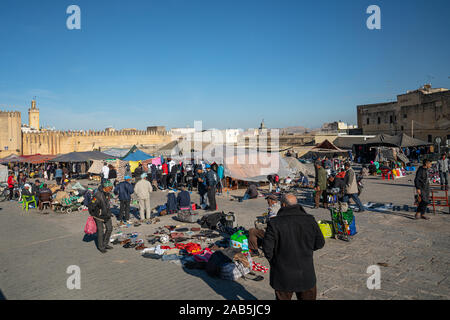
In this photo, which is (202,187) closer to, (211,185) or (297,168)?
(211,185)

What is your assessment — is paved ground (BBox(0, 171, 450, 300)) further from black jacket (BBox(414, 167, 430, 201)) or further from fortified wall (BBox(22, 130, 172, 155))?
fortified wall (BBox(22, 130, 172, 155))

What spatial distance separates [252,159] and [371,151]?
54.7 ft

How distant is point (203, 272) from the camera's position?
552cm

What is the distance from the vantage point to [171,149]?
27.3 metres

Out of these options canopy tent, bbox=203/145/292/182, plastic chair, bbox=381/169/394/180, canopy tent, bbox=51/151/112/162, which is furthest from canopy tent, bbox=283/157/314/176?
canopy tent, bbox=51/151/112/162

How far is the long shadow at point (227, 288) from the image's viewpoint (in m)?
4.53

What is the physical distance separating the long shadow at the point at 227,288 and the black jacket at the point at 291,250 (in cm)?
158

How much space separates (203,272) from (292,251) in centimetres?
287

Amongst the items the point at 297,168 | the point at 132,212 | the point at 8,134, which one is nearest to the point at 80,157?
the point at 132,212

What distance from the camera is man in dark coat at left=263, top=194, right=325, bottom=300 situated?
3.08 meters

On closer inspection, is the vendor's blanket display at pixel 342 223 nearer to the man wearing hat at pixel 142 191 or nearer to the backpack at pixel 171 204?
the backpack at pixel 171 204

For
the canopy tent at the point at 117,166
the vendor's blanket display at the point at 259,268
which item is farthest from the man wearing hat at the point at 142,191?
the canopy tent at the point at 117,166

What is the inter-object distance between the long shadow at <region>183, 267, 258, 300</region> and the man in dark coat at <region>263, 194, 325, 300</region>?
4.96 ft

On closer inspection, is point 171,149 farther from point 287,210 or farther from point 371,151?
point 287,210
